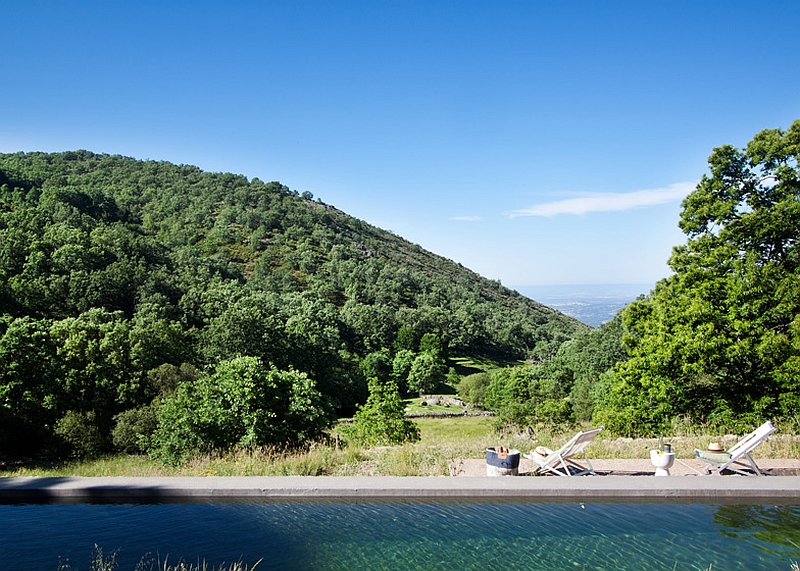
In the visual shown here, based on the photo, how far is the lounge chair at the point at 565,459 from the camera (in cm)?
880

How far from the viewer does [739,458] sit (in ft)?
30.5

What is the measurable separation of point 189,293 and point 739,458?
67.7m

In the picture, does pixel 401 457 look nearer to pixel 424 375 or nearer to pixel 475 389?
pixel 475 389

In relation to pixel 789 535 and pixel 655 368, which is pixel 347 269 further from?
pixel 789 535

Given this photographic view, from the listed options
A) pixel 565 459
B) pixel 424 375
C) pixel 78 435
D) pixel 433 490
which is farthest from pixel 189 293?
pixel 433 490

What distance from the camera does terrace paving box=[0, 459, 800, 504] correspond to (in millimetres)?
7738

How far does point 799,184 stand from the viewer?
17.5 m

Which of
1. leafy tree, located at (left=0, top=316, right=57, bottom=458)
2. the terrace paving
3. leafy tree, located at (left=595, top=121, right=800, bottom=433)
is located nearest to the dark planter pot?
the terrace paving

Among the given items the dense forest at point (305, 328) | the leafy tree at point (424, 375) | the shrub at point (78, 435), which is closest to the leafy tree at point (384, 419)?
the dense forest at point (305, 328)

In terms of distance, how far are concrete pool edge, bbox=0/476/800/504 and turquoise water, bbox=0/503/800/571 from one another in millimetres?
184

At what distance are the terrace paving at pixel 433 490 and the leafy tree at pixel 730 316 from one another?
7160mm

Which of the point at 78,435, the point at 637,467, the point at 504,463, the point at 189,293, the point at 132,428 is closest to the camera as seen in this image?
the point at 504,463

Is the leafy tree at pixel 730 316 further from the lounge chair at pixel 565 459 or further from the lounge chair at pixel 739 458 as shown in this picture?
the lounge chair at pixel 565 459

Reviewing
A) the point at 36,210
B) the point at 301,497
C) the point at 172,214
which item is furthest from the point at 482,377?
the point at 172,214
